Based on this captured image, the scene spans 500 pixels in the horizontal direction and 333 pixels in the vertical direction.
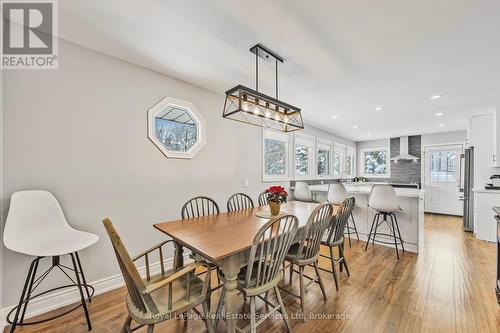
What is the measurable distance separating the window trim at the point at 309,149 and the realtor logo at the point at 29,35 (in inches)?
164

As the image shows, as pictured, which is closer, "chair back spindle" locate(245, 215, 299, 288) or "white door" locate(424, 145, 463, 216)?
"chair back spindle" locate(245, 215, 299, 288)

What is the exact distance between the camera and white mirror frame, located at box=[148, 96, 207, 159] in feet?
8.56

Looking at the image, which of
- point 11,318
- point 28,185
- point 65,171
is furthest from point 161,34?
point 11,318

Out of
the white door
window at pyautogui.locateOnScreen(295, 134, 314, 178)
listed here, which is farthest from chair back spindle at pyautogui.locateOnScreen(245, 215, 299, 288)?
the white door

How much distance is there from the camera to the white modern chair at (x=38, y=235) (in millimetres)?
1625

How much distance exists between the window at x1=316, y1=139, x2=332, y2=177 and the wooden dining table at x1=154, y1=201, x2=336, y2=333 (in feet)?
12.3

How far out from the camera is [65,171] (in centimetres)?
204

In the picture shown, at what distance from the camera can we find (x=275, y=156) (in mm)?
4473

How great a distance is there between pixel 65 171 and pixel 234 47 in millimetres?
2045

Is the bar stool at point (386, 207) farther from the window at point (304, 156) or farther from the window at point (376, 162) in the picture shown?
the window at point (376, 162)

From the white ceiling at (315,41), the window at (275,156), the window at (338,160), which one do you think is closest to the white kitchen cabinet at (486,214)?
the white ceiling at (315,41)

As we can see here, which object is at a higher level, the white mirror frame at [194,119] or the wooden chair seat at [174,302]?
the white mirror frame at [194,119]

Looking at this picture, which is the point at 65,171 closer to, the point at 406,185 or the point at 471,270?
the point at 471,270

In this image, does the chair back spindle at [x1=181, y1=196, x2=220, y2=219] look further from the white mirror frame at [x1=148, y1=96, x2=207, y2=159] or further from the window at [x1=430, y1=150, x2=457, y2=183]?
the window at [x1=430, y1=150, x2=457, y2=183]
